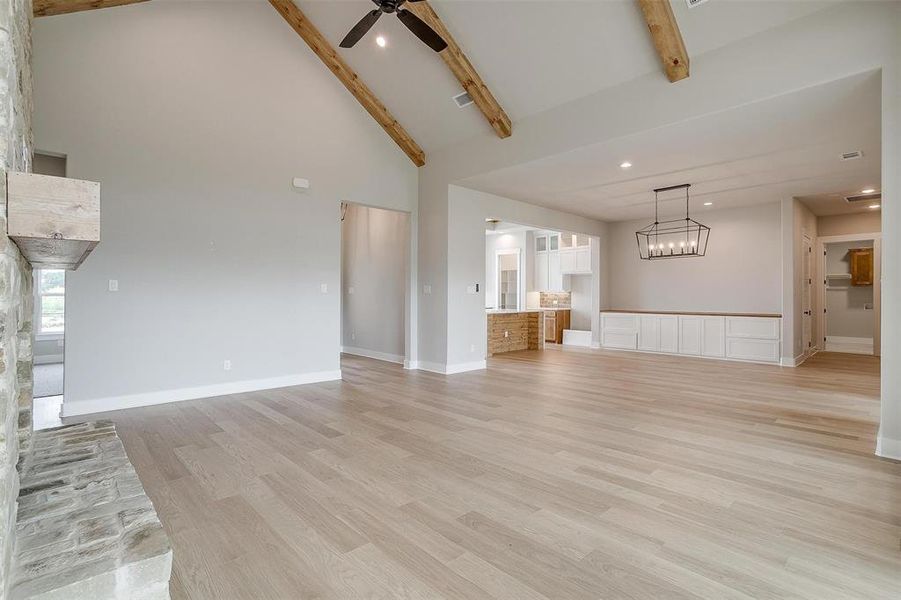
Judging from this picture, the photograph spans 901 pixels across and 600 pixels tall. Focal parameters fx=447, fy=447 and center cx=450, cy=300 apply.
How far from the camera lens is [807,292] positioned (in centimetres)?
772

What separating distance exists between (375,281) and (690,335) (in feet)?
18.7

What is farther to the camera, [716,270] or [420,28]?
[716,270]

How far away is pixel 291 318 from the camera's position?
549 centimetres

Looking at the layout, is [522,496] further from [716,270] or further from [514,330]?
[716,270]

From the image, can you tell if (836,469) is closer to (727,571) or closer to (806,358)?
(727,571)

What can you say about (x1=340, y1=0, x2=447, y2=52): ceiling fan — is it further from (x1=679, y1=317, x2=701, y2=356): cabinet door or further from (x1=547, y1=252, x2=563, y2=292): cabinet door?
(x1=547, y1=252, x2=563, y2=292): cabinet door

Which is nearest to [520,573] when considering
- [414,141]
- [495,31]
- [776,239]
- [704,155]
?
[495,31]

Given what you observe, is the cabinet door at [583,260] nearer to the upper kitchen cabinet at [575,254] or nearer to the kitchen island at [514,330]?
the upper kitchen cabinet at [575,254]

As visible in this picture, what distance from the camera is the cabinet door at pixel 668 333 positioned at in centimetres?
816

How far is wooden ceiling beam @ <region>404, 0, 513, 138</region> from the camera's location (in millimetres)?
4383

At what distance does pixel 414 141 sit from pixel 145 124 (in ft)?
10.6

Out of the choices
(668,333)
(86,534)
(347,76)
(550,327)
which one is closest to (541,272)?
(550,327)

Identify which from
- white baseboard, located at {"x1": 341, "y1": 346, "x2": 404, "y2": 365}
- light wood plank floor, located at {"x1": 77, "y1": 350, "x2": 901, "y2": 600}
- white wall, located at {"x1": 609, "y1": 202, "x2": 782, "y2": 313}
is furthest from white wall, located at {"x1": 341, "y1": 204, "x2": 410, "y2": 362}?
white wall, located at {"x1": 609, "y1": 202, "x2": 782, "y2": 313}

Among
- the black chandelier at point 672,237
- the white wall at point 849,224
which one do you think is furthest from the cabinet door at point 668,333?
the white wall at point 849,224
